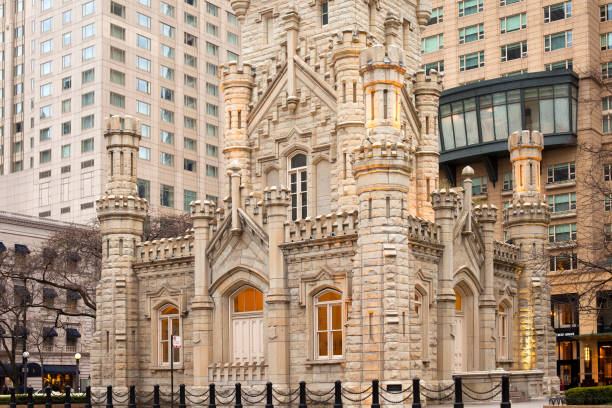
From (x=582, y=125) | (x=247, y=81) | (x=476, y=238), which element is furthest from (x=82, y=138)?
(x=476, y=238)

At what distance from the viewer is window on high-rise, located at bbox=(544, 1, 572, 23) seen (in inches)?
3056

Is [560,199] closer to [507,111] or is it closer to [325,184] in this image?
[507,111]

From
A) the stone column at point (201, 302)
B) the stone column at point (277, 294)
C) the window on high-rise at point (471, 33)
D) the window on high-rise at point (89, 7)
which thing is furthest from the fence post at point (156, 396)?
the window on high-rise at point (89, 7)

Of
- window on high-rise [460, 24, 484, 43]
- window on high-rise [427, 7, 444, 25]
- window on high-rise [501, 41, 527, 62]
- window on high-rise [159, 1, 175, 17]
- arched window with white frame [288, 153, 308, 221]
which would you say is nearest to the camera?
arched window with white frame [288, 153, 308, 221]

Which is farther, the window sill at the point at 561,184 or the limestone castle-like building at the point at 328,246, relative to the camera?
the window sill at the point at 561,184

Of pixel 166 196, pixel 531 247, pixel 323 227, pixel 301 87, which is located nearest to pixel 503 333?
pixel 531 247

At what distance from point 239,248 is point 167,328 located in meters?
5.60

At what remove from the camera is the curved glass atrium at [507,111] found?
7412cm

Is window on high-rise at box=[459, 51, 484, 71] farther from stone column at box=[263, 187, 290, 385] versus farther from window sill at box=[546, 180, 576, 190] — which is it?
stone column at box=[263, 187, 290, 385]

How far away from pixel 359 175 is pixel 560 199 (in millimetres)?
48733

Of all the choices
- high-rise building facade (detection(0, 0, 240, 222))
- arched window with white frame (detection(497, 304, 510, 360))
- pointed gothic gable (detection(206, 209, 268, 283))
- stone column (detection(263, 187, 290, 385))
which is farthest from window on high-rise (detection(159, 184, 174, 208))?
stone column (detection(263, 187, 290, 385))

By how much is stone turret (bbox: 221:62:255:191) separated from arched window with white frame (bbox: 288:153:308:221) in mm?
2094

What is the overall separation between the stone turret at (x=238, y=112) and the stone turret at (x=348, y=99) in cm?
497

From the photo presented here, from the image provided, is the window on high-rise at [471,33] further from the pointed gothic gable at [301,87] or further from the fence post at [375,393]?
the fence post at [375,393]
